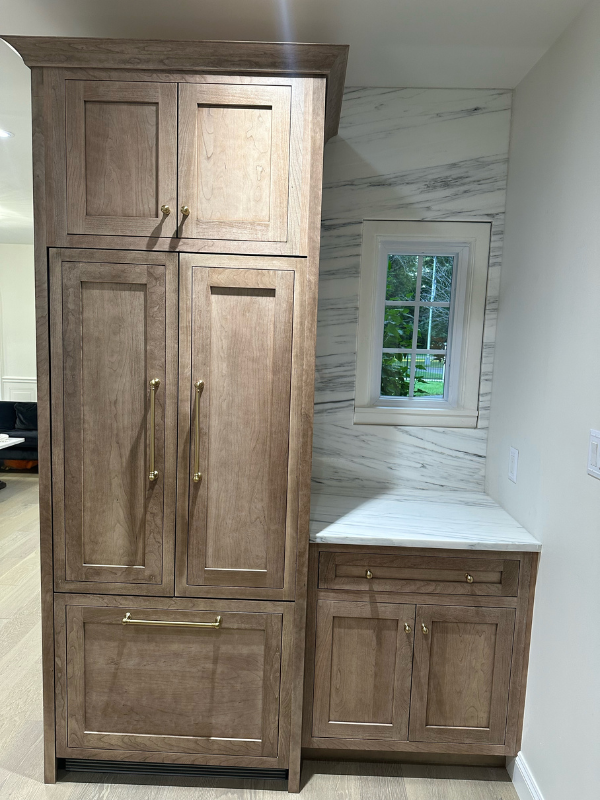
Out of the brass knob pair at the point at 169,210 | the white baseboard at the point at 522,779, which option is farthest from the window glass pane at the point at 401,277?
the white baseboard at the point at 522,779

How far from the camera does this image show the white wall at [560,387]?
1.61m

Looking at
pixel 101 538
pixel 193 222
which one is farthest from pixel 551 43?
pixel 101 538

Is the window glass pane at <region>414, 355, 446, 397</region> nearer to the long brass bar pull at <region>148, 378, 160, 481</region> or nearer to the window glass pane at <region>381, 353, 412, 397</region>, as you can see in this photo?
the window glass pane at <region>381, 353, 412, 397</region>

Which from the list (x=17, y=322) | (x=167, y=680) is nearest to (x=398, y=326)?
(x=167, y=680)

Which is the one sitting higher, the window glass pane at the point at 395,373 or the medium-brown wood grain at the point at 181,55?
the medium-brown wood grain at the point at 181,55

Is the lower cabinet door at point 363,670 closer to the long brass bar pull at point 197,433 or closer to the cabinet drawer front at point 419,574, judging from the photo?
the cabinet drawer front at point 419,574

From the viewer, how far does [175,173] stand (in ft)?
5.68

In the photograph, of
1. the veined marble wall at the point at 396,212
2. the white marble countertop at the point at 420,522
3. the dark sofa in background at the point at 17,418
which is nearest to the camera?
the white marble countertop at the point at 420,522

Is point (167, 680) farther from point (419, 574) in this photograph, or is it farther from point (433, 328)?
point (433, 328)

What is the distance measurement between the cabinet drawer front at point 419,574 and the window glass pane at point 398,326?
1015mm

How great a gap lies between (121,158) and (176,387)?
734 mm

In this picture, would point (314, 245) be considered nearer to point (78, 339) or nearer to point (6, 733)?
point (78, 339)

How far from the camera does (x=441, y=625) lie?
1.99 metres

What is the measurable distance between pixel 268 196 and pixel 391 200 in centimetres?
86
